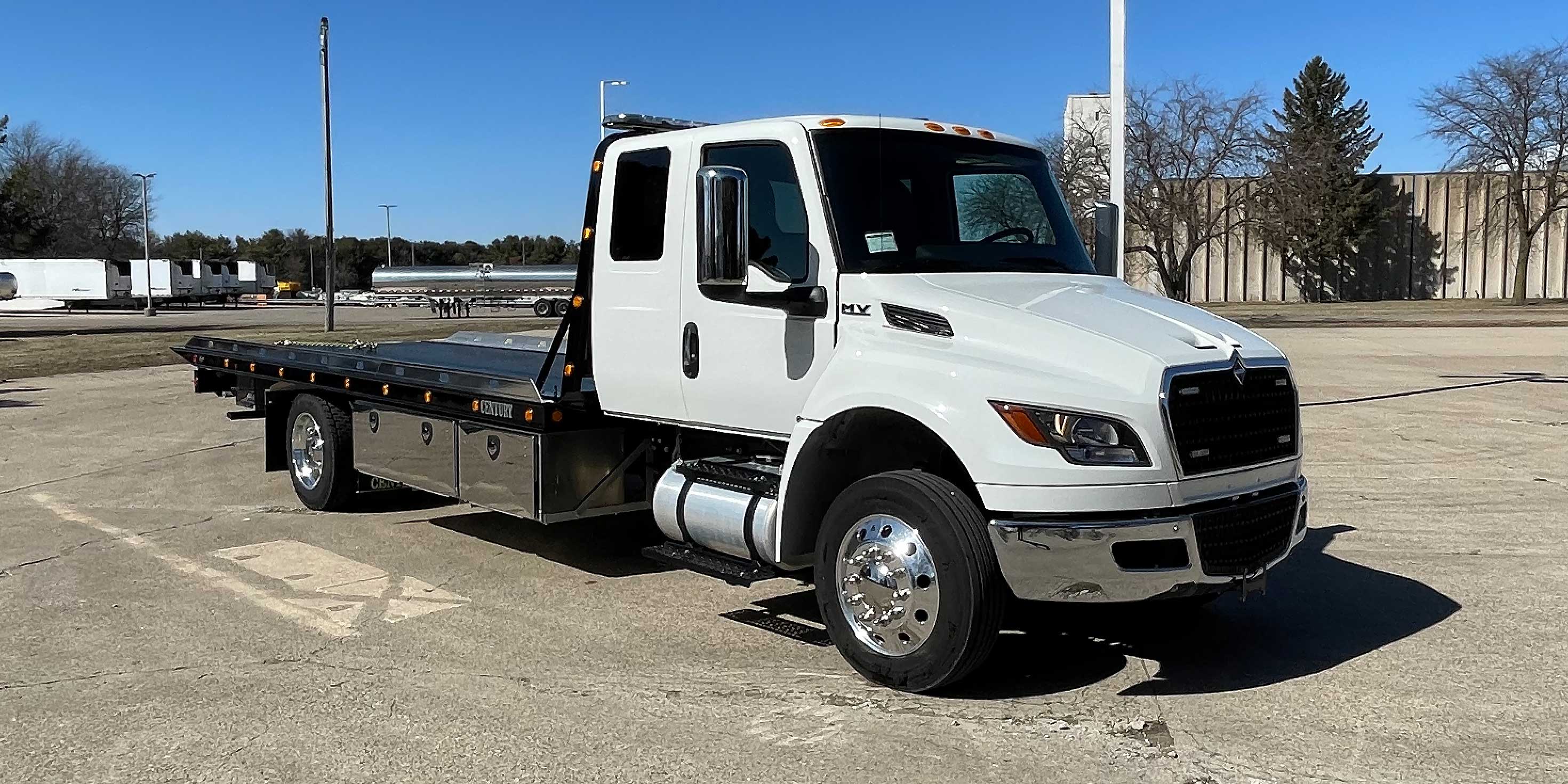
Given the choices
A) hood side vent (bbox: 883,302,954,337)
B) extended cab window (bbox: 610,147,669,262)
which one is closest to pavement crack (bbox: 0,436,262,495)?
extended cab window (bbox: 610,147,669,262)

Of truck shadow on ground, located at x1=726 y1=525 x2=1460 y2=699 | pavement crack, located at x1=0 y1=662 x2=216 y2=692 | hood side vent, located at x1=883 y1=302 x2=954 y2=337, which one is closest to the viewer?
hood side vent, located at x1=883 y1=302 x2=954 y2=337

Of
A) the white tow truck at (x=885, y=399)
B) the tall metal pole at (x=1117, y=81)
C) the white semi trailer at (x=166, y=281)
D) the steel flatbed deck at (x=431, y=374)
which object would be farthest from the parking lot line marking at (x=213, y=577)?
the white semi trailer at (x=166, y=281)

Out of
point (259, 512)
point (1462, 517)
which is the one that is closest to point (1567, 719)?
point (1462, 517)

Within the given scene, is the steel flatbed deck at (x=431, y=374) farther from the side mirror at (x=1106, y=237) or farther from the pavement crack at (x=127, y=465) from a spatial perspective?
the side mirror at (x=1106, y=237)

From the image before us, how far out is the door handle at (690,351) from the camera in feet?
20.7

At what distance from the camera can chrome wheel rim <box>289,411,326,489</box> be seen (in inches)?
368

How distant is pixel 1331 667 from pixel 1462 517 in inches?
166

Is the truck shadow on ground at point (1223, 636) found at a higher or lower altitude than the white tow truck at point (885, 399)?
lower

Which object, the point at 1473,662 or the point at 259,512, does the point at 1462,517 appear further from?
the point at 259,512

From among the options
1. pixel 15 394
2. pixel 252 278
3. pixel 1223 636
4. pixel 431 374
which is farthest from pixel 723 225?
pixel 252 278

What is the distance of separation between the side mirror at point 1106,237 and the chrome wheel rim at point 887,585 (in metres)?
2.30

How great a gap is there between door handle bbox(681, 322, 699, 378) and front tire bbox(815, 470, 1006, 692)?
3.91 feet

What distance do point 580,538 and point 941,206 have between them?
12.3ft

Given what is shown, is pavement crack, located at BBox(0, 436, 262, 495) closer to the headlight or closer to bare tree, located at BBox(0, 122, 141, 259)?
the headlight
